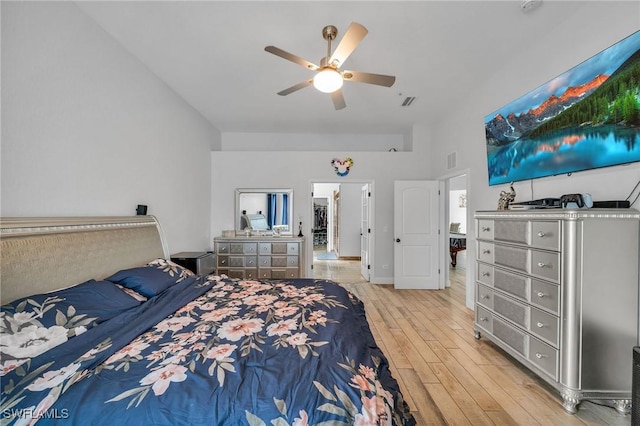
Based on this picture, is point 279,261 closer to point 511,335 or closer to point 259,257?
point 259,257

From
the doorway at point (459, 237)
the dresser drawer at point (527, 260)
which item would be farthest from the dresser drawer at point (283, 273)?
the dresser drawer at point (527, 260)

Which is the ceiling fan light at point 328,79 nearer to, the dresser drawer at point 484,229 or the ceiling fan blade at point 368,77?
the ceiling fan blade at point 368,77

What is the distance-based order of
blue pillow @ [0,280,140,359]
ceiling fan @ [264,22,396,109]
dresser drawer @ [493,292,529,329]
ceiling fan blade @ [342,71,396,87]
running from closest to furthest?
blue pillow @ [0,280,140,359] < ceiling fan @ [264,22,396,109] < dresser drawer @ [493,292,529,329] < ceiling fan blade @ [342,71,396,87]

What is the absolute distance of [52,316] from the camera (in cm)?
140

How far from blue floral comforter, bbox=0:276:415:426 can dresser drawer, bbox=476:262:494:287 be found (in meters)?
1.73

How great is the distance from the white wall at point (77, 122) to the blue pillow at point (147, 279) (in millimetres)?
665

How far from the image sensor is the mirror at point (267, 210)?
205 inches

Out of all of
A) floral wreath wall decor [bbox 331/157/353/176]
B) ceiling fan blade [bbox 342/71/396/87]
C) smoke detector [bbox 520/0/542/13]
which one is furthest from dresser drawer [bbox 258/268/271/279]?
smoke detector [bbox 520/0/542/13]

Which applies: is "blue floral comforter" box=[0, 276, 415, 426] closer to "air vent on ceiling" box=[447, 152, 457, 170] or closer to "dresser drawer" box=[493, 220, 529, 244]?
"dresser drawer" box=[493, 220, 529, 244]

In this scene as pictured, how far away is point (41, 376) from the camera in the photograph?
1.09 metres

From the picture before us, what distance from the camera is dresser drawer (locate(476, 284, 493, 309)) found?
262 cm

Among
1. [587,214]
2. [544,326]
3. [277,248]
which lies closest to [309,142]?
[277,248]

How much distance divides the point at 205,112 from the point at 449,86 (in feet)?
12.6

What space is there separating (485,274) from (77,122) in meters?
4.01
